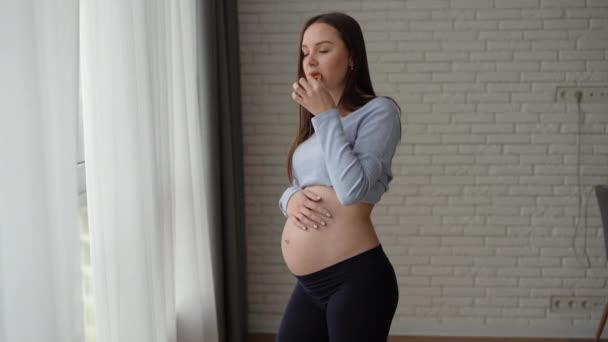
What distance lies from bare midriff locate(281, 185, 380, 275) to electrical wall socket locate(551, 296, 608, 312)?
251 centimetres

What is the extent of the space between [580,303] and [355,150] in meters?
2.76

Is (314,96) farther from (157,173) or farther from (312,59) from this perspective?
(157,173)

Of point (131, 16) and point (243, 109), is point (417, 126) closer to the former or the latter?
point (243, 109)

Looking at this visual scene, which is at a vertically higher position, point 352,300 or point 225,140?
point 225,140

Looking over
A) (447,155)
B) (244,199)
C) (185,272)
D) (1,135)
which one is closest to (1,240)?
(1,135)

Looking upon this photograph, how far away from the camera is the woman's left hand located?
174cm

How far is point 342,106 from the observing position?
1893 millimetres

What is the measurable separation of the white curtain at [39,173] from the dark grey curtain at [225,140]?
66.0 inches

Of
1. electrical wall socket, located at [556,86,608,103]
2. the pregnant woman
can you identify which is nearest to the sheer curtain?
the pregnant woman

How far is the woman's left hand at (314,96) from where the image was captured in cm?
174

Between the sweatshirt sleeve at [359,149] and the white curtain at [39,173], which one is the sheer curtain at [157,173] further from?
the sweatshirt sleeve at [359,149]

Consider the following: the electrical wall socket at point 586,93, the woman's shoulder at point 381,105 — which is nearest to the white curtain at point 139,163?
the woman's shoulder at point 381,105

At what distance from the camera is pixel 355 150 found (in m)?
1.74

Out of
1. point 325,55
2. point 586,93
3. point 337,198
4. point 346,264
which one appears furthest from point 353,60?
point 586,93
